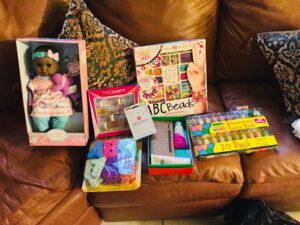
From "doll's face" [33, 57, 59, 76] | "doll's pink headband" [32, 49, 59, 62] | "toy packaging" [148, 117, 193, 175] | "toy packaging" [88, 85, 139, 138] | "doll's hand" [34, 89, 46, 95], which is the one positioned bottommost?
"toy packaging" [148, 117, 193, 175]

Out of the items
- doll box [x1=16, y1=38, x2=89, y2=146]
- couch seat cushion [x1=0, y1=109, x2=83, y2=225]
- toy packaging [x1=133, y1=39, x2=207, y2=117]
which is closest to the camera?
couch seat cushion [x1=0, y1=109, x2=83, y2=225]

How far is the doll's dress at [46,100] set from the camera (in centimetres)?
110

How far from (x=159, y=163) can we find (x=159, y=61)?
42cm

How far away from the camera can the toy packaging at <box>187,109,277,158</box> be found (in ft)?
3.55

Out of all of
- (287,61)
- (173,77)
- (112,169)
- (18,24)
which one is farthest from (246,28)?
(18,24)

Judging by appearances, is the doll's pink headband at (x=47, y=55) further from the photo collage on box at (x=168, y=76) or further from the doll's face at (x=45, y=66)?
the photo collage on box at (x=168, y=76)

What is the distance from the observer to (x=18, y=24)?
122 centimetres

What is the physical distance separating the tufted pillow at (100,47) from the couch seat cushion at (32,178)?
1.05 feet

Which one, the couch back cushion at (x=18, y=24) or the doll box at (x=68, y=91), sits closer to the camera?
the doll box at (x=68, y=91)

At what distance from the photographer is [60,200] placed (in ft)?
3.49

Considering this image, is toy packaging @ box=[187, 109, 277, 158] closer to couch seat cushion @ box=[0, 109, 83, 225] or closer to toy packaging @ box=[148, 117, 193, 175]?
toy packaging @ box=[148, 117, 193, 175]

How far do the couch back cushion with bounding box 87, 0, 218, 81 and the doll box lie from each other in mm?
281

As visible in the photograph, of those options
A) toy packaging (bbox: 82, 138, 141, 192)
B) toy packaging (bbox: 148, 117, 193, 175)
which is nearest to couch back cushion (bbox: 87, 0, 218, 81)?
toy packaging (bbox: 148, 117, 193, 175)

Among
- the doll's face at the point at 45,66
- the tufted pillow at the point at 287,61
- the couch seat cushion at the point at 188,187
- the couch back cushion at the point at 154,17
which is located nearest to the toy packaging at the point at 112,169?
the couch seat cushion at the point at 188,187
